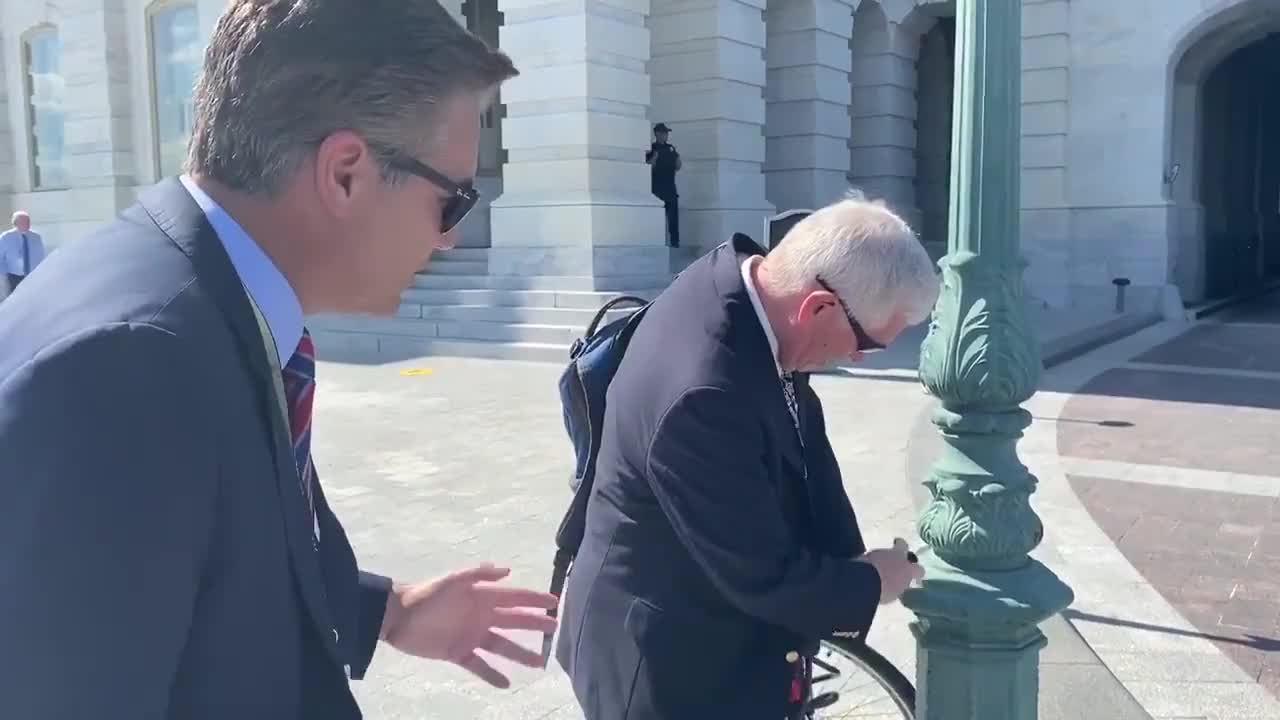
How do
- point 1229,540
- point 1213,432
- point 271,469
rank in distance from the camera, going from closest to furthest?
point 271,469 → point 1229,540 → point 1213,432

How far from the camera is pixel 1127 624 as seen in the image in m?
4.62

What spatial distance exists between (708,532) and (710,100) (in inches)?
621

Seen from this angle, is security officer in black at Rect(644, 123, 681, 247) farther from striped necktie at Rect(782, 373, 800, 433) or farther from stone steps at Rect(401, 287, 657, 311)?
striped necktie at Rect(782, 373, 800, 433)

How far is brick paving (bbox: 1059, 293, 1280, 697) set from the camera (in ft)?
15.5

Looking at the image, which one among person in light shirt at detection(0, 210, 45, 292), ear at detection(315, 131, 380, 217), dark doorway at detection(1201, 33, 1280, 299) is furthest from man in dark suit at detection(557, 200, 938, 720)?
dark doorway at detection(1201, 33, 1280, 299)

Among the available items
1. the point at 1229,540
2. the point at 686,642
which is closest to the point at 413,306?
the point at 1229,540

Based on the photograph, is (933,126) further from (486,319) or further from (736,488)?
(736,488)

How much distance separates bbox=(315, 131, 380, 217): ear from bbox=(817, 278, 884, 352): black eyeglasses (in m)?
1.00

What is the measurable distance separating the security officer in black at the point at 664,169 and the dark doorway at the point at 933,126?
23.1 ft

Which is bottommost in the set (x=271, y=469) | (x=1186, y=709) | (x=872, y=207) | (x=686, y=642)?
(x=1186, y=709)

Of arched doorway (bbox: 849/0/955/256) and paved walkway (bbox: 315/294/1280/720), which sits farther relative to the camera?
arched doorway (bbox: 849/0/955/256)

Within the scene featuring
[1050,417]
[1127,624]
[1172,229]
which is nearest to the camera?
[1127,624]

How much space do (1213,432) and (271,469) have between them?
28.2 feet

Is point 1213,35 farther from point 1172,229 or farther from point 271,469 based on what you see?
point 271,469
